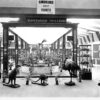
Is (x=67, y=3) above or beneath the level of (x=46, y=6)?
above

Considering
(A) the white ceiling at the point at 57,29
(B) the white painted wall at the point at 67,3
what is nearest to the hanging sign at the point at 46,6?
(B) the white painted wall at the point at 67,3

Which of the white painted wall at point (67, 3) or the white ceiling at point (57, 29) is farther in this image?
the white ceiling at point (57, 29)

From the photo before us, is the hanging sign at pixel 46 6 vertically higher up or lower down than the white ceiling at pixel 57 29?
lower down

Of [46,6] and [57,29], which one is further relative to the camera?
[57,29]

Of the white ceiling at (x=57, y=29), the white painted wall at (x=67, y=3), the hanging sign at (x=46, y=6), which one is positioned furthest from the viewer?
the white ceiling at (x=57, y=29)

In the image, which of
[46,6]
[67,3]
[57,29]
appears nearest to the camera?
[46,6]

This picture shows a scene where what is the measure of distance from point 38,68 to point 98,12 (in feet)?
22.2

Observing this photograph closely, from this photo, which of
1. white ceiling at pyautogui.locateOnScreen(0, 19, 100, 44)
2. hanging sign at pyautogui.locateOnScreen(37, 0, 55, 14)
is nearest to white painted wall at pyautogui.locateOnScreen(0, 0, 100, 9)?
hanging sign at pyautogui.locateOnScreen(37, 0, 55, 14)

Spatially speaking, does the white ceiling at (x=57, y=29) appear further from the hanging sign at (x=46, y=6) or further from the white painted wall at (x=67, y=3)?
the hanging sign at (x=46, y=6)

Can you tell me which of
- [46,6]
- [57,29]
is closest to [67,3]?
[46,6]

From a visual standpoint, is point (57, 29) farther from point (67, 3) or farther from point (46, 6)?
point (46, 6)

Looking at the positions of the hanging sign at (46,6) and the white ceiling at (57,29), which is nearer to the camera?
the hanging sign at (46,6)

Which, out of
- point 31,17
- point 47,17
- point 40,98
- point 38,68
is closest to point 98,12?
point 47,17

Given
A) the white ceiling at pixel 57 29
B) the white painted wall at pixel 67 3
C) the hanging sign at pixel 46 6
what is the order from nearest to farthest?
1. the hanging sign at pixel 46 6
2. the white painted wall at pixel 67 3
3. the white ceiling at pixel 57 29
